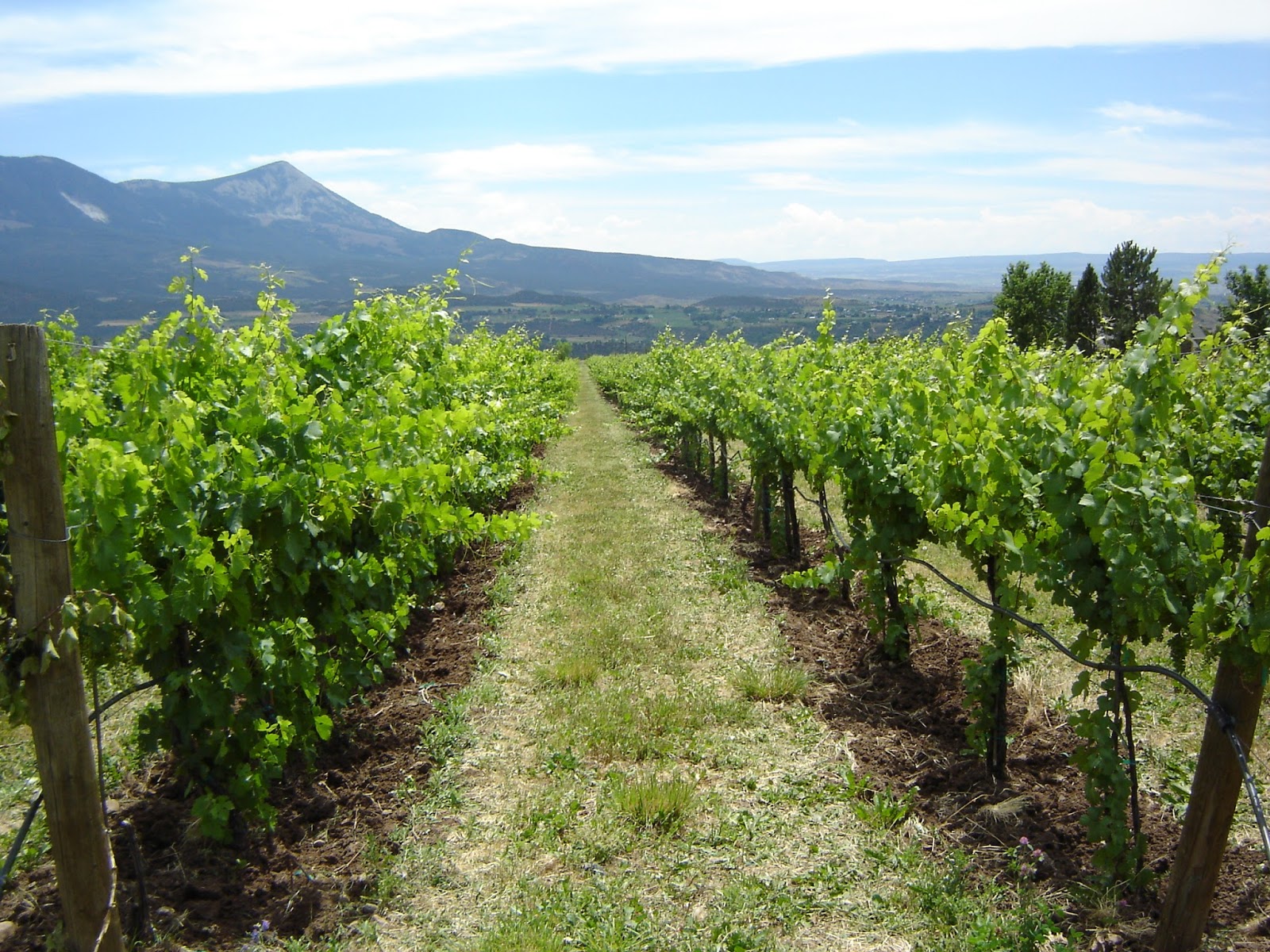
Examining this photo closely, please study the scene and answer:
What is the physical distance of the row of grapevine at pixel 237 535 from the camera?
3.03 meters

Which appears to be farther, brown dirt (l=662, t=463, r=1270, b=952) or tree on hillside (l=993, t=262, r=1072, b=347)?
tree on hillside (l=993, t=262, r=1072, b=347)

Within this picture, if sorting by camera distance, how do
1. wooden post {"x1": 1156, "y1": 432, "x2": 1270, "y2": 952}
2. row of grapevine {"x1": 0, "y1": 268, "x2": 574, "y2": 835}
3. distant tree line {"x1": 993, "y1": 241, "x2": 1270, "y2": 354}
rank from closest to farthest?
wooden post {"x1": 1156, "y1": 432, "x2": 1270, "y2": 952}, row of grapevine {"x1": 0, "y1": 268, "x2": 574, "y2": 835}, distant tree line {"x1": 993, "y1": 241, "x2": 1270, "y2": 354}

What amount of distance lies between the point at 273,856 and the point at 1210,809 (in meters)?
3.72

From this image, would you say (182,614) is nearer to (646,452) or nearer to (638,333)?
(646,452)

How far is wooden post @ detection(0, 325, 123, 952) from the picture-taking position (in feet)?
7.69

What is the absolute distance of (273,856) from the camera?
12.4 feet

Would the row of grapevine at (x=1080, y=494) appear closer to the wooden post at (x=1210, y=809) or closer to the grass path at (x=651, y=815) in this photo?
the wooden post at (x=1210, y=809)

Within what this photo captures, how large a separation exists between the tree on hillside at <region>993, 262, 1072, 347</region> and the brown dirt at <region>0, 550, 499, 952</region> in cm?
5220

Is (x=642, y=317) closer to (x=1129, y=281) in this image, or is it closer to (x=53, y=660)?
(x=1129, y=281)

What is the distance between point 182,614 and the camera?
3.05 m

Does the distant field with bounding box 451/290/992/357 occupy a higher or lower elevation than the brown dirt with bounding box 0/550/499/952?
higher

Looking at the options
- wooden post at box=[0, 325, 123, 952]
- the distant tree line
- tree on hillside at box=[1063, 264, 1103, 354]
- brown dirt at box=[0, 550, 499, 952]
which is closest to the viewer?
wooden post at box=[0, 325, 123, 952]

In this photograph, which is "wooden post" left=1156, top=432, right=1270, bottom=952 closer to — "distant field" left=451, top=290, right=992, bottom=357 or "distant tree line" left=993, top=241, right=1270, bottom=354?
"distant tree line" left=993, top=241, right=1270, bottom=354

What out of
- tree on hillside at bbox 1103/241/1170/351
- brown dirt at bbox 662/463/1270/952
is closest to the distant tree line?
tree on hillside at bbox 1103/241/1170/351
